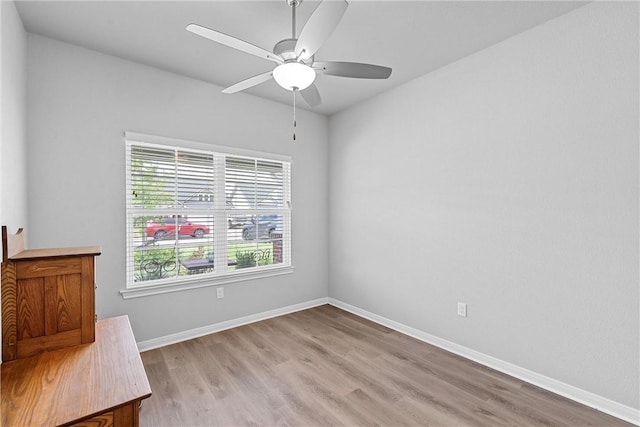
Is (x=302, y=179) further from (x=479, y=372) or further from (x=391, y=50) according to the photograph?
(x=479, y=372)

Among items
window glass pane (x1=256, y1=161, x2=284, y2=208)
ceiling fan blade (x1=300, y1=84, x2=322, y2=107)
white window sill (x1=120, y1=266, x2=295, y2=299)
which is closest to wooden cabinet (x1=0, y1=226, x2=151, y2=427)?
white window sill (x1=120, y1=266, x2=295, y2=299)

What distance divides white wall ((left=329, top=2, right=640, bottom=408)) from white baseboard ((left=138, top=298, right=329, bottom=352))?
43.6 inches

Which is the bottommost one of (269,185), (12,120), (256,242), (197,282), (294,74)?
(197,282)

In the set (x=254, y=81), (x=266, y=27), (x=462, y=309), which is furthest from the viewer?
(x=462, y=309)

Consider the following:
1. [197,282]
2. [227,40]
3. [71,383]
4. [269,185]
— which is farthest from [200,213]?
[71,383]

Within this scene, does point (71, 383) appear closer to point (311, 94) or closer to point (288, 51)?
point (288, 51)

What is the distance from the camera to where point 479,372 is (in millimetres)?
2443

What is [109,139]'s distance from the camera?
2.62m

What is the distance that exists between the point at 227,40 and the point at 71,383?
1.70 m

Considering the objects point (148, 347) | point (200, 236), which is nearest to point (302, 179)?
point (200, 236)

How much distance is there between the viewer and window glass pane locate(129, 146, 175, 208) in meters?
2.78

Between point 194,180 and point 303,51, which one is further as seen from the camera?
point 194,180

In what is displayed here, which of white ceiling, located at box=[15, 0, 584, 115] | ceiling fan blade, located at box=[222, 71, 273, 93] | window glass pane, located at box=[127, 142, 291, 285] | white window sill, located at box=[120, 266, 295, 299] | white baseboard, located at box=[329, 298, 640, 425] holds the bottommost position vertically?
white baseboard, located at box=[329, 298, 640, 425]

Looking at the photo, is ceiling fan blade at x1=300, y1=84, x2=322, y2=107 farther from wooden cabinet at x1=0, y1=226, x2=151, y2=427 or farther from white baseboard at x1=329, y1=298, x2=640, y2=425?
white baseboard at x1=329, y1=298, x2=640, y2=425
